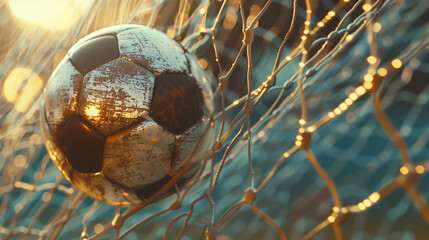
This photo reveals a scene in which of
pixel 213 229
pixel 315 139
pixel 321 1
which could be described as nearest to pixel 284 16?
pixel 321 1

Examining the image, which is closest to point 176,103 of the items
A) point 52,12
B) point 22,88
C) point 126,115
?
point 126,115

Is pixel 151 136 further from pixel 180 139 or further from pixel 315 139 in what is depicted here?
pixel 315 139

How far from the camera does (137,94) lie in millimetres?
631

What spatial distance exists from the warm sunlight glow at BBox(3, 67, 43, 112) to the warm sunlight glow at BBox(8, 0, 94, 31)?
0.19 meters

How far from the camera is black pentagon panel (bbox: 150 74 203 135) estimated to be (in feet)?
2.12

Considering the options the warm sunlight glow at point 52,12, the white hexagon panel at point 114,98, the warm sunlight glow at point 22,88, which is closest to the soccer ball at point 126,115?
the white hexagon panel at point 114,98

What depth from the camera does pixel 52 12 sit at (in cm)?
169

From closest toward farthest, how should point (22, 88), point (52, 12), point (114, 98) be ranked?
point (114, 98)
point (22, 88)
point (52, 12)

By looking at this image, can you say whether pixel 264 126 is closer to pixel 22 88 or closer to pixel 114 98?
pixel 22 88

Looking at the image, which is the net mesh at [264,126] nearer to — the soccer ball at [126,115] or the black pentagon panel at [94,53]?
the soccer ball at [126,115]

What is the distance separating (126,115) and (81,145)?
9cm

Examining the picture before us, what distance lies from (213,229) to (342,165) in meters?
2.85

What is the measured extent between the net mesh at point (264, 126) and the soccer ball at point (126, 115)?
0.09 m

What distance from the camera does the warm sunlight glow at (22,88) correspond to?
4.98 feet
